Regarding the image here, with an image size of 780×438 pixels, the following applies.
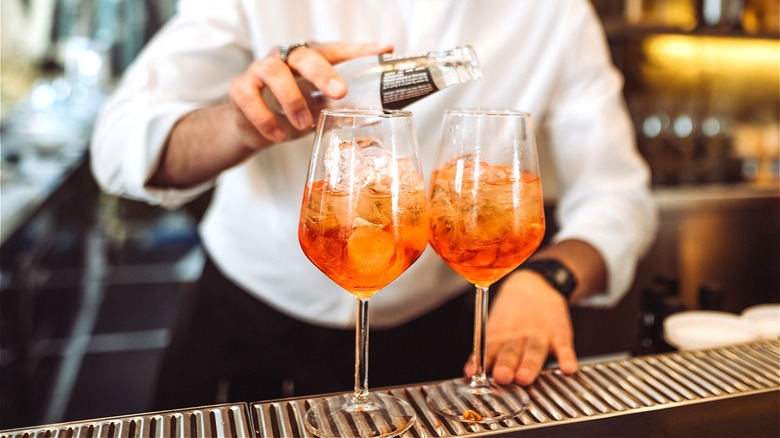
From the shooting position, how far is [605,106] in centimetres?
165

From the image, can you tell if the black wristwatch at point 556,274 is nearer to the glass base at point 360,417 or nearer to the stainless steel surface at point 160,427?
the glass base at point 360,417

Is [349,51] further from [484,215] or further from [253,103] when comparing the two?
[484,215]

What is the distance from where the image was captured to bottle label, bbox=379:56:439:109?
2.73ft

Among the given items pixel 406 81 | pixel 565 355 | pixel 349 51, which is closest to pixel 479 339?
pixel 565 355

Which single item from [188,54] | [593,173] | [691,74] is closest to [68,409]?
[188,54]

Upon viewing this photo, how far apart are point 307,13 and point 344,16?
85mm

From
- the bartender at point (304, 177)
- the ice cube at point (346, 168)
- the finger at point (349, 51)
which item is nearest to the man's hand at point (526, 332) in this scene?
the bartender at point (304, 177)

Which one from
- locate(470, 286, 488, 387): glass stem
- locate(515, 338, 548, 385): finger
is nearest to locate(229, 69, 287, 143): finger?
locate(470, 286, 488, 387): glass stem

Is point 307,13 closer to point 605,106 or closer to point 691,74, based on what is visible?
point 605,106

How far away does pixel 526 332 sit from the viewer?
101 cm

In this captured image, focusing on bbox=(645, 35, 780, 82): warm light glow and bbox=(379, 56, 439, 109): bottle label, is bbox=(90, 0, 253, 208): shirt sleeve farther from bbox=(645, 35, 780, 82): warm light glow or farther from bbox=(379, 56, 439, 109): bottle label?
bbox=(645, 35, 780, 82): warm light glow

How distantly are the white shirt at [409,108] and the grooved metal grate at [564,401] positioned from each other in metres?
0.56

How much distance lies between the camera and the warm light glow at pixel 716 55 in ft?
11.9

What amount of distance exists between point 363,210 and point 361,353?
156 mm
